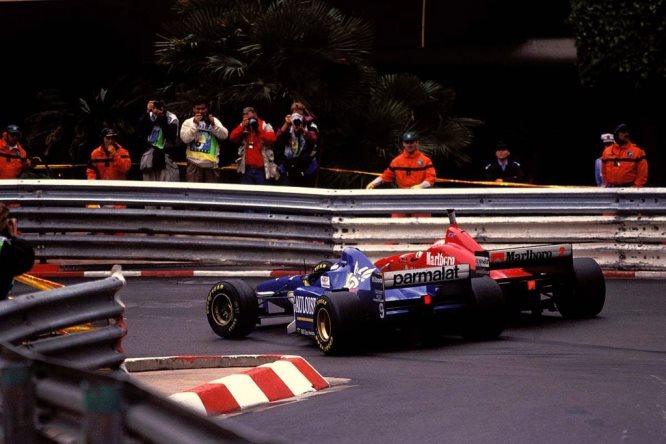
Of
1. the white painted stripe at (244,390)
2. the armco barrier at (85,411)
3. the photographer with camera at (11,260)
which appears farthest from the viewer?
the photographer with camera at (11,260)

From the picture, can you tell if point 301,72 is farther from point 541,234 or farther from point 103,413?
point 103,413

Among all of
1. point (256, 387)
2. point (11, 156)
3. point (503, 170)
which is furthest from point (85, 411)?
point (503, 170)

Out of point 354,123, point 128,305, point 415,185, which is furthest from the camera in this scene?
point 354,123

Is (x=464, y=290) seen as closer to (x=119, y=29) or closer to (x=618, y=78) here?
(x=618, y=78)

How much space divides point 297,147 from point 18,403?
42.4ft

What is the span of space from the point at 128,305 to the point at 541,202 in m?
4.70

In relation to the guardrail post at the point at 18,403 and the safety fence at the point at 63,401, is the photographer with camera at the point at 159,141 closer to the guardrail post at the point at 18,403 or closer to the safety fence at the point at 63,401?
the safety fence at the point at 63,401

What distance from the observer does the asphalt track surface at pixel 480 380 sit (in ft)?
24.1

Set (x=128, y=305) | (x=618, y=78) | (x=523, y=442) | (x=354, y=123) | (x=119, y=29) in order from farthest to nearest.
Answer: (x=119, y=29), (x=618, y=78), (x=354, y=123), (x=128, y=305), (x=523, y=442)

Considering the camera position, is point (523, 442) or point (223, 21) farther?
point (223, 21)

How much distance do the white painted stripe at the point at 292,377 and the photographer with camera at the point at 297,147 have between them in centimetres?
890

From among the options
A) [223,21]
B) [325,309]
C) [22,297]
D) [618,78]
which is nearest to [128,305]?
[325,309]

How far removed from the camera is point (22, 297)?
23.4 ft

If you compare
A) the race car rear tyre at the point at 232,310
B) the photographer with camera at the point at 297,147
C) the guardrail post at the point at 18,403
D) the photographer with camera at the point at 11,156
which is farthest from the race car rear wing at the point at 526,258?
the photographer with camera at the point at 11,156
